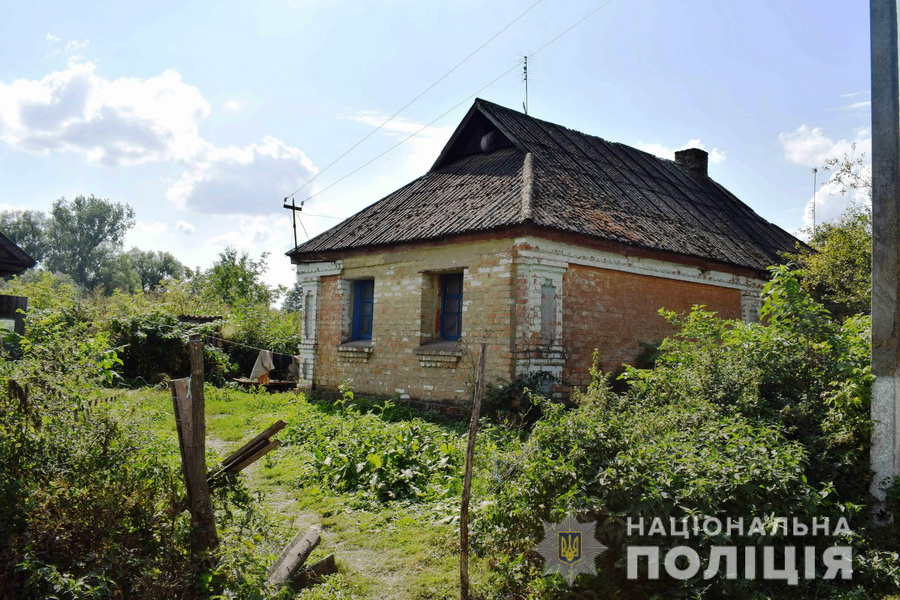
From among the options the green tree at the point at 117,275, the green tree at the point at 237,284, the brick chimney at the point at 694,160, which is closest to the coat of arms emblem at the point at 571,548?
the brick chimney at the point at 694,160

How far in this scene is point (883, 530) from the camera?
4883 millimetres

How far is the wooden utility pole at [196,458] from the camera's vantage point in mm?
4062

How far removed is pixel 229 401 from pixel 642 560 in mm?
10701

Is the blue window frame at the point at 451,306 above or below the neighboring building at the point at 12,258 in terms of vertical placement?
below

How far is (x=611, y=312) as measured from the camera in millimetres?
10445

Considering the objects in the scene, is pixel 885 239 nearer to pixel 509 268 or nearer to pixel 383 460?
pixel 509 268

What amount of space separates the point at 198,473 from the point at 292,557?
3.09 ft

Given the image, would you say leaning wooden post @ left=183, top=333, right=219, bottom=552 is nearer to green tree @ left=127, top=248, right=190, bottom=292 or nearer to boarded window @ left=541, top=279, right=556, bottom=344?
boarded window @ left=541, top=279, right=556, bottom=344

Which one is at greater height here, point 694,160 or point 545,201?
point 694,160

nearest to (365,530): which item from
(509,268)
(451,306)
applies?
(509,268)

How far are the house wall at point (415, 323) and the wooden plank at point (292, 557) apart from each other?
5.01m

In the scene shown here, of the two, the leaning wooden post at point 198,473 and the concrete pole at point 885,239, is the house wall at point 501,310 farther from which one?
the leaning wooden post at point 198,473

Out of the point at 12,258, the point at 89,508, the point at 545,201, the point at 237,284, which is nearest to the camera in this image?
the point at 89,508

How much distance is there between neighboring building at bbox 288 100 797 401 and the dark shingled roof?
0.04 m
